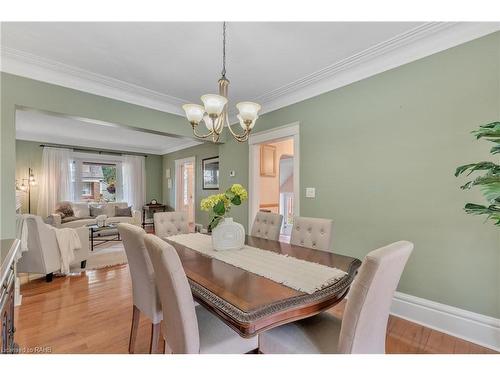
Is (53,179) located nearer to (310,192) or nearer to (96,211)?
(96,211)

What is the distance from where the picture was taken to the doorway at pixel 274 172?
3199 millimetres

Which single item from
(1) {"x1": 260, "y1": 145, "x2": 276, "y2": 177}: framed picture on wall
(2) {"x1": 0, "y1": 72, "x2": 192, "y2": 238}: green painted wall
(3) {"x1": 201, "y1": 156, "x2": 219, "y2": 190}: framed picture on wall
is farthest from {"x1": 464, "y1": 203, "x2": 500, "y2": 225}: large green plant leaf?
(3) {"x1": 201, "y1": 156, "x2": 219, "y2": 190}: framed picture on wall

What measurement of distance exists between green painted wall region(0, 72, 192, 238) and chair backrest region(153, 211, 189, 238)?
1438 mm

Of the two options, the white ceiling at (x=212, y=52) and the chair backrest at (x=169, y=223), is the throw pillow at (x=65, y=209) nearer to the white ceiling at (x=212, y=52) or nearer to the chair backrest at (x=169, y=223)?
the white ceiling at (x=212, y=52)

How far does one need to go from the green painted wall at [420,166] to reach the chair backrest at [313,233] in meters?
0.69

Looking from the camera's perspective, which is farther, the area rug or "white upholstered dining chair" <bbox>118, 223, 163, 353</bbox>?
the area rug

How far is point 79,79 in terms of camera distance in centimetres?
278

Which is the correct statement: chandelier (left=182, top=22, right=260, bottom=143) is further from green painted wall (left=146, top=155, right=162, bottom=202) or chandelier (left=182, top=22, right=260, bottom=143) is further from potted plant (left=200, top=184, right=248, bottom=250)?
green painted wall (left=146, top=155, right=162, bottom=202)

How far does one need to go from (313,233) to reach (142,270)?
54.3 inches

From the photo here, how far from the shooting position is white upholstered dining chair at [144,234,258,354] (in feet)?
3.29

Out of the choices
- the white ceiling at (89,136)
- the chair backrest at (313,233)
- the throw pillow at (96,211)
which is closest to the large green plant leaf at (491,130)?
the chair backrest at (313,233)
